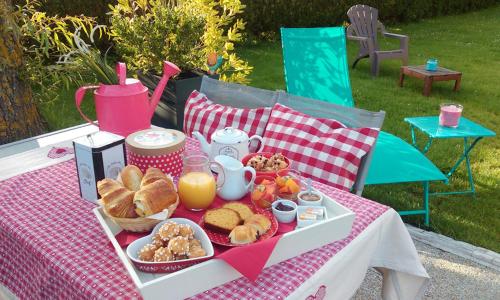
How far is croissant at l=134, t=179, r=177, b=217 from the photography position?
1.33m

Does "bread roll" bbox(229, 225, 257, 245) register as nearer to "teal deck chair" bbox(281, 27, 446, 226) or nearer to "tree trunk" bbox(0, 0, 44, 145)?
"tree trunk" bbox(0, 0, 44, 145)

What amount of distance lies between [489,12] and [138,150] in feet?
44.9

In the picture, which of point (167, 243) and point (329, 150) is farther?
point (329, 150)

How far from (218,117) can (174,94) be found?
60cm

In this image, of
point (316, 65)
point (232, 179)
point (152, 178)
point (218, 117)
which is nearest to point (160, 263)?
point (152, 178)

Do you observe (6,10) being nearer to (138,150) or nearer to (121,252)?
(138,150)

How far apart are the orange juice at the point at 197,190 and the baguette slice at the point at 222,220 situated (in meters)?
0.11

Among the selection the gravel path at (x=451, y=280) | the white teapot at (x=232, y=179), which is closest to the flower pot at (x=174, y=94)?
the white teapot at (x=232, y=179)

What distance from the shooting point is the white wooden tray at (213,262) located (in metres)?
1.11

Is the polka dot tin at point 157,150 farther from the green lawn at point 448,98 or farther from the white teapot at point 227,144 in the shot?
the green lawn at point 448,98

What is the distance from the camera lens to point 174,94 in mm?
2930

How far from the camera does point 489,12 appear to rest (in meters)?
12.8

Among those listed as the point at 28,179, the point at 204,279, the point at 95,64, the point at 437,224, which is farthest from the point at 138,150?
the point at 437,224

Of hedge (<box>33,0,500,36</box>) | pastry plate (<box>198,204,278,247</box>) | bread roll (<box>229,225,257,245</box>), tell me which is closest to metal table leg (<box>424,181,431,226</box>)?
pastry plate (<box>198,204,278,247</box>)
